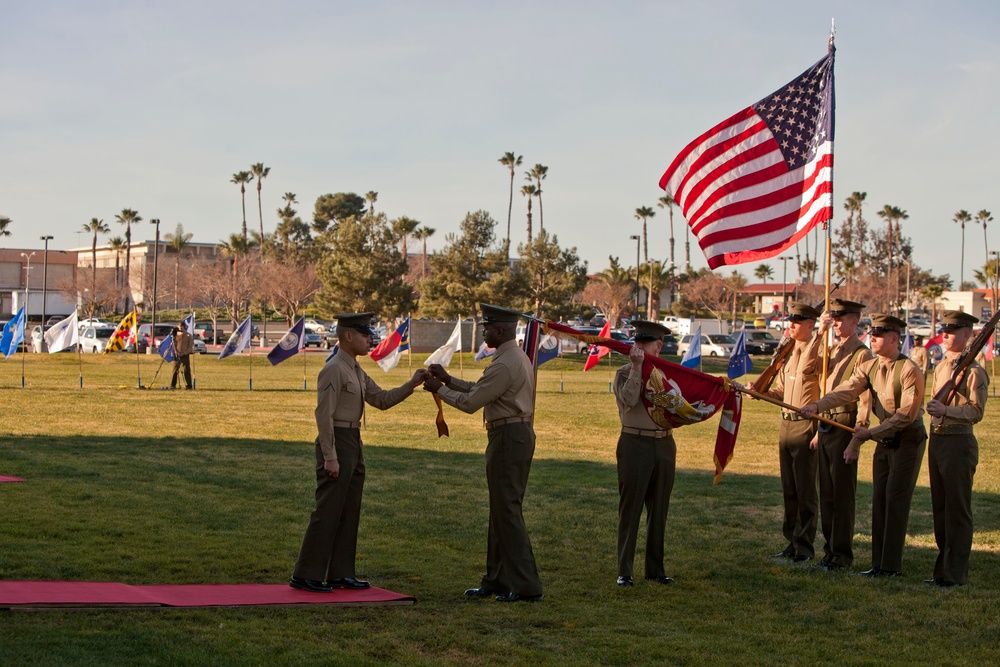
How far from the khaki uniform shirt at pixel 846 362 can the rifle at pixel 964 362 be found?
89cm

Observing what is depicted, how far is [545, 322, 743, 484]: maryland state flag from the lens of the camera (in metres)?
9.05

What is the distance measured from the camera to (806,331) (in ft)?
33.5

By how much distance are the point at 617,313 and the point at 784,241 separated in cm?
8196

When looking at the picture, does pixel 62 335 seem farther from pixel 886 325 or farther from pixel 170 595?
pixel 886 325

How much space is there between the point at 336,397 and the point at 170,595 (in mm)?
1860

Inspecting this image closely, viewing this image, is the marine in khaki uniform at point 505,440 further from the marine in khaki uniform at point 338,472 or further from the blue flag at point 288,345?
the blue flag at point 288,345

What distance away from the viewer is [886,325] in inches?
371

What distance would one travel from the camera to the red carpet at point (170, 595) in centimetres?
738

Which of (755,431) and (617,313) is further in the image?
(617,313)

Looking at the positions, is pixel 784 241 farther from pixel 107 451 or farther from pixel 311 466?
pixel 107 451

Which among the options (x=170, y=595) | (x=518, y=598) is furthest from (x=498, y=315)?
(x=170, y=595)

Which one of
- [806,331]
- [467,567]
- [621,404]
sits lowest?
[467,567]

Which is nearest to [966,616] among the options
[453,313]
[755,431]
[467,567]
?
[467,567]

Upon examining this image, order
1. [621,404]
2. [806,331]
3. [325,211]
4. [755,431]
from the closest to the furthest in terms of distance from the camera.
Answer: [621,404], [806,331], [755,431], [325,211]
